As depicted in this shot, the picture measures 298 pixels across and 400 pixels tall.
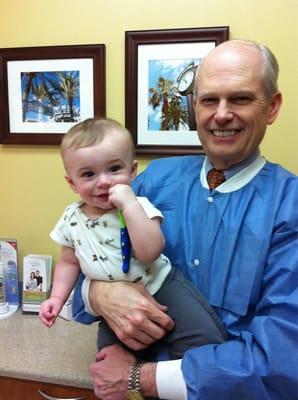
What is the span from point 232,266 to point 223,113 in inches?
15.9

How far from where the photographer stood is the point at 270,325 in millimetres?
905

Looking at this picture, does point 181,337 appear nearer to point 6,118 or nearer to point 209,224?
point 209,224

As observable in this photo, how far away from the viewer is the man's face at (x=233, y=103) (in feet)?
3.34

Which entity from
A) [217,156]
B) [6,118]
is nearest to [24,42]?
[6,118]

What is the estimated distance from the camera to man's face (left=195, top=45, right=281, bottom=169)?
102 centimetres

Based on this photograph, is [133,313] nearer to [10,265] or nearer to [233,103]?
[233,103]

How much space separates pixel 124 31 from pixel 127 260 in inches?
40.8

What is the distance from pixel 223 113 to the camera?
1032 millimetres

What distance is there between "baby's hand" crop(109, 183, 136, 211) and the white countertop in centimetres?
66

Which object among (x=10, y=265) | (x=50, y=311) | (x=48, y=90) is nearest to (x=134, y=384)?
(x=50, y=311)

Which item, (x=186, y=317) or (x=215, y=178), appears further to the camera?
(x=215, y=178)

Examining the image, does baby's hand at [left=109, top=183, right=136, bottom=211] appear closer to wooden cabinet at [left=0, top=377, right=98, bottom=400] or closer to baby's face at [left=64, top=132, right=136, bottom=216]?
baby's face at [left=64, top=132, right=136, bottom=216]

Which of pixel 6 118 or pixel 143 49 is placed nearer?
pixel 143 49

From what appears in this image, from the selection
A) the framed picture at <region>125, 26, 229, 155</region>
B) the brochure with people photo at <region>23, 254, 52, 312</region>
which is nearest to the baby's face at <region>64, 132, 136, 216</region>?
the framed picture at <region>125, 26, 229, 155</region>
